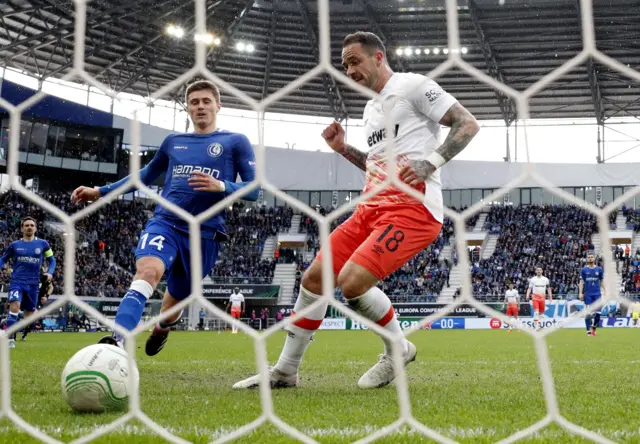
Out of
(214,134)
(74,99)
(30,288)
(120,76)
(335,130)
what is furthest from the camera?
(74,99)

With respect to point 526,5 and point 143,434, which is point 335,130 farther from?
point 526,5

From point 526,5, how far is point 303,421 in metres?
23.9

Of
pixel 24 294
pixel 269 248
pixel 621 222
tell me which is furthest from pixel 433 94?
pixel 621 222

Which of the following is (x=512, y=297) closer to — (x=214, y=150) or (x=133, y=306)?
(x=214, y=150)

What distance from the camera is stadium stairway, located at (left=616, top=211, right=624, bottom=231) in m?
30.0

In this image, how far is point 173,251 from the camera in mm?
3861

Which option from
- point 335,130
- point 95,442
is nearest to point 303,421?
point 95,442

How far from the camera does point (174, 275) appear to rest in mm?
4184

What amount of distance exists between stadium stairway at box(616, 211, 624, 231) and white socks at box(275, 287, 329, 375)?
2968 centimetres

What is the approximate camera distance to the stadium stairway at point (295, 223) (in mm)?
31319

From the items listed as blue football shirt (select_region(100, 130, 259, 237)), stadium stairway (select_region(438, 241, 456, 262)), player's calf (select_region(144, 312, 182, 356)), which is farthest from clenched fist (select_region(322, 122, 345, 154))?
stadium stairway (select_region(438, 241, 456, 262))

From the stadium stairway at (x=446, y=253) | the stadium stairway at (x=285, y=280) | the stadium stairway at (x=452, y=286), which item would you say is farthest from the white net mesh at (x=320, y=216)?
the stadium stairway at (x=446, y=253)

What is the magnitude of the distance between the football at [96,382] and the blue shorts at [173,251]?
41.2 inches

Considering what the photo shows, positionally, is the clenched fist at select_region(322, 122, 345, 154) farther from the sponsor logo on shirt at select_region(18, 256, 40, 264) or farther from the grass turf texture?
the sponsor logo on shirt at select_region(18, 256, 40, 264)
